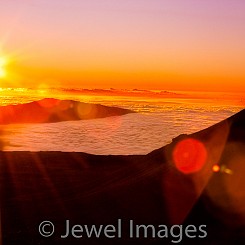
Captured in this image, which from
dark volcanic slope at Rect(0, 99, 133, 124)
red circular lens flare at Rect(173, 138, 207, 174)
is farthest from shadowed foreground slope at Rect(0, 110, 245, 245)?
dark volcanic slope at Rect(0, 99, 133, 124)

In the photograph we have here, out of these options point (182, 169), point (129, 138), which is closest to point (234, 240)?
point (182, 169)

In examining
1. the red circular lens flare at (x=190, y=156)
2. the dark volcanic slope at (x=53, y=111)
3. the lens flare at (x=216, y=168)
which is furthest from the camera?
the dark volcanic slope at (x=53, y=111)

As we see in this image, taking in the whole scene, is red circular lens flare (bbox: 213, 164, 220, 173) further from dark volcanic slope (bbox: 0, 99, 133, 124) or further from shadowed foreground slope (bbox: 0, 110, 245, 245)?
dark volcanic slope (bbox: 0, 99, 133, 124)

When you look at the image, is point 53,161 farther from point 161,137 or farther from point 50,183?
point 161,137

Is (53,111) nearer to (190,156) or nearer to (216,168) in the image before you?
(190,156)

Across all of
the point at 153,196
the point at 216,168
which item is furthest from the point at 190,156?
the point at 216,168

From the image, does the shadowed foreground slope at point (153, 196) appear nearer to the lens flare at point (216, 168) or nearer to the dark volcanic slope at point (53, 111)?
the lens flare at point (216, 168)

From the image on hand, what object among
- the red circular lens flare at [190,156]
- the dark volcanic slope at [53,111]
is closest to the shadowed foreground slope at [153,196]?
the red circular lens flare at [190,156]
